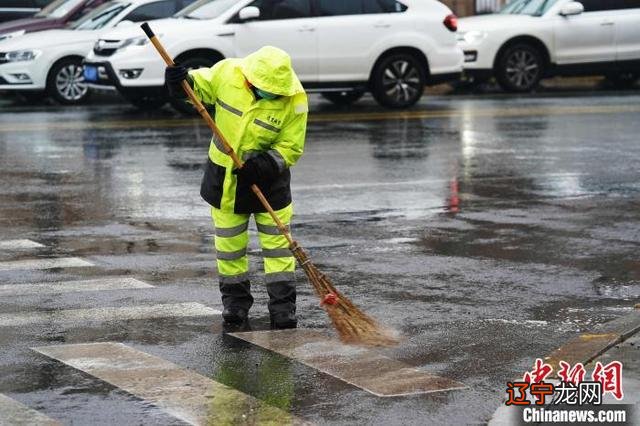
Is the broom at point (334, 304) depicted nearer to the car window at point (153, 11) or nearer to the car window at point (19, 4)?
the car window at point (153, 11)

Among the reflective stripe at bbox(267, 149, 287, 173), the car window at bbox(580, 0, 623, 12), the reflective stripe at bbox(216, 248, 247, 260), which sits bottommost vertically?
the car window at bbox(580, 0, 623, 12)

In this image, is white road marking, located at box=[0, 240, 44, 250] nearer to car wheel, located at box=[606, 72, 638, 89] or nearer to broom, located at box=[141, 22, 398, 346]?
broom, located at box=[141, 22, 398, 346]

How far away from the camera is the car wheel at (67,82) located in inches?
875

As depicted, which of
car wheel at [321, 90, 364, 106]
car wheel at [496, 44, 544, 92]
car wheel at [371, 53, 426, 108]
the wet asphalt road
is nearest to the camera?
the wet asphalt road

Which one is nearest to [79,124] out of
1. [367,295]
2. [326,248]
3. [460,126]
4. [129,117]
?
[129,117]

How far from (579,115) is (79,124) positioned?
21.8 ft

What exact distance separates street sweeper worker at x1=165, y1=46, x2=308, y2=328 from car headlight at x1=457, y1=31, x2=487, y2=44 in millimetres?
16142

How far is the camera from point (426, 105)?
878 inches

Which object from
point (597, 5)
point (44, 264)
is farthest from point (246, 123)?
point (597, 5)

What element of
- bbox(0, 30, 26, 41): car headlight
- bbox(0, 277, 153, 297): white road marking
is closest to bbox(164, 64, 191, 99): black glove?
bbox(0, 277, 153, 297): white road marking

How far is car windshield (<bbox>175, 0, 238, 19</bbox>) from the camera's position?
20.5m

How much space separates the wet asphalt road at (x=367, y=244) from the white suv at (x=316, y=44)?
4.40ft

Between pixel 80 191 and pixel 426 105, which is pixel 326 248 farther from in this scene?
pixel 426 105

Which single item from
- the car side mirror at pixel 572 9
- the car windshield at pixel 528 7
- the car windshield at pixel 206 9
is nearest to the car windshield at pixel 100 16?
the car windshield at pixel 206 9
